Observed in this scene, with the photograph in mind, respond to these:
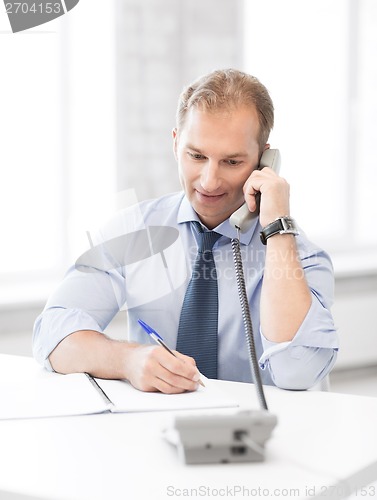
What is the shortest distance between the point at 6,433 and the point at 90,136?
6.48 ft

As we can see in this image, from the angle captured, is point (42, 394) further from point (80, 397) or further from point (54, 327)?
point (54, 327)

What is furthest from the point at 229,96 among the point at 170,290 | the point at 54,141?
the point at 54,141

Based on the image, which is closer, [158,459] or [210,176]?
[158,459]

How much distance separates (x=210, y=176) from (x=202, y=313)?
0.31m

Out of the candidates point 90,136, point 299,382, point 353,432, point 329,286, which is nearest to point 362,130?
point 90,136

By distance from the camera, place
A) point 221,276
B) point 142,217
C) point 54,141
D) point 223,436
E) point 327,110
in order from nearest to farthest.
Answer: point 223,436
point 221,276
point 142,217
point 54,141
point 327,110

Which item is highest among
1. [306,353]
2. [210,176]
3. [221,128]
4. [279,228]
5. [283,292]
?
[221,128]

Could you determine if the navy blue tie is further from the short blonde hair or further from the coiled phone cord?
the short blonde hair

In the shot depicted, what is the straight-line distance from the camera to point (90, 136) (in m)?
2.98

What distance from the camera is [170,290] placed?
1857mm

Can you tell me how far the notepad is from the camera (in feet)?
4.09

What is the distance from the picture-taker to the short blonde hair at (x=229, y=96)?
1805 mm

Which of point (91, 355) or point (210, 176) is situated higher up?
point (210, 176)

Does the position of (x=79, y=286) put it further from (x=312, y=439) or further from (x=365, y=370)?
(x=365, y=370)
